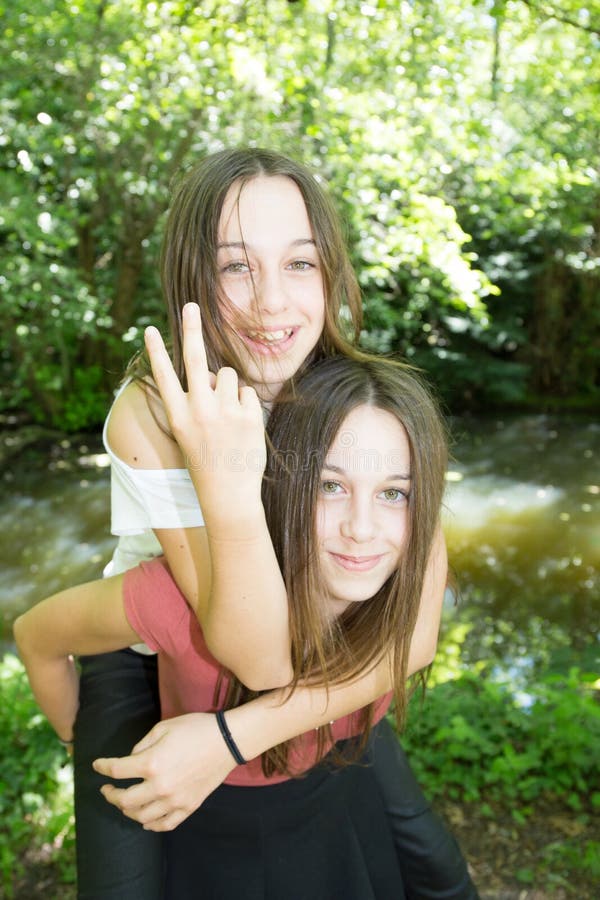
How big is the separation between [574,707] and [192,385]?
8.47 ft

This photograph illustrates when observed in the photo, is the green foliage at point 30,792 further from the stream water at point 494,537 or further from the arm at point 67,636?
the stream water at point 494,537

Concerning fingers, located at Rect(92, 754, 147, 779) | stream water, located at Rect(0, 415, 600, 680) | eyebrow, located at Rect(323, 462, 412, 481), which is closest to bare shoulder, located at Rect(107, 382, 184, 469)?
eyebrow, located at Rect(323, 462, 412, 481)

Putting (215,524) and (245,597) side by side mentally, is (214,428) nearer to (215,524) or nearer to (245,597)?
(215,524)

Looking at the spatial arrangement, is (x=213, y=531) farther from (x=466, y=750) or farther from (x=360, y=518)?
(x=466, y=750)

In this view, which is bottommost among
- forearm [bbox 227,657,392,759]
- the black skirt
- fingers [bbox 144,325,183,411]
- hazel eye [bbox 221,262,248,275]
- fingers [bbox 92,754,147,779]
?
the black skirt

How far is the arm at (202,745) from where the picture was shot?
4.37 feet

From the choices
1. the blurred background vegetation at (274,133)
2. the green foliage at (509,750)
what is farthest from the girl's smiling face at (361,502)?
the blurred background vegetation at (274,133)

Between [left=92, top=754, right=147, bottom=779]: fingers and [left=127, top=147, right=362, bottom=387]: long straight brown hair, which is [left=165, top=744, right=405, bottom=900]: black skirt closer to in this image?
[left=92, top=754, right=147, bottom=779]: fingers

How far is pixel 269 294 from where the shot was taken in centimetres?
160

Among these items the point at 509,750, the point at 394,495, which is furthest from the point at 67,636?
the point at 509,750

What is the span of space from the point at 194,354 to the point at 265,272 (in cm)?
49

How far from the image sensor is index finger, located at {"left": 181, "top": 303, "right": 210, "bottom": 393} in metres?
1.18

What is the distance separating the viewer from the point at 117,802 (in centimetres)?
135

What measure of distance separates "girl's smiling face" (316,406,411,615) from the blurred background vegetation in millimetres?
3309
